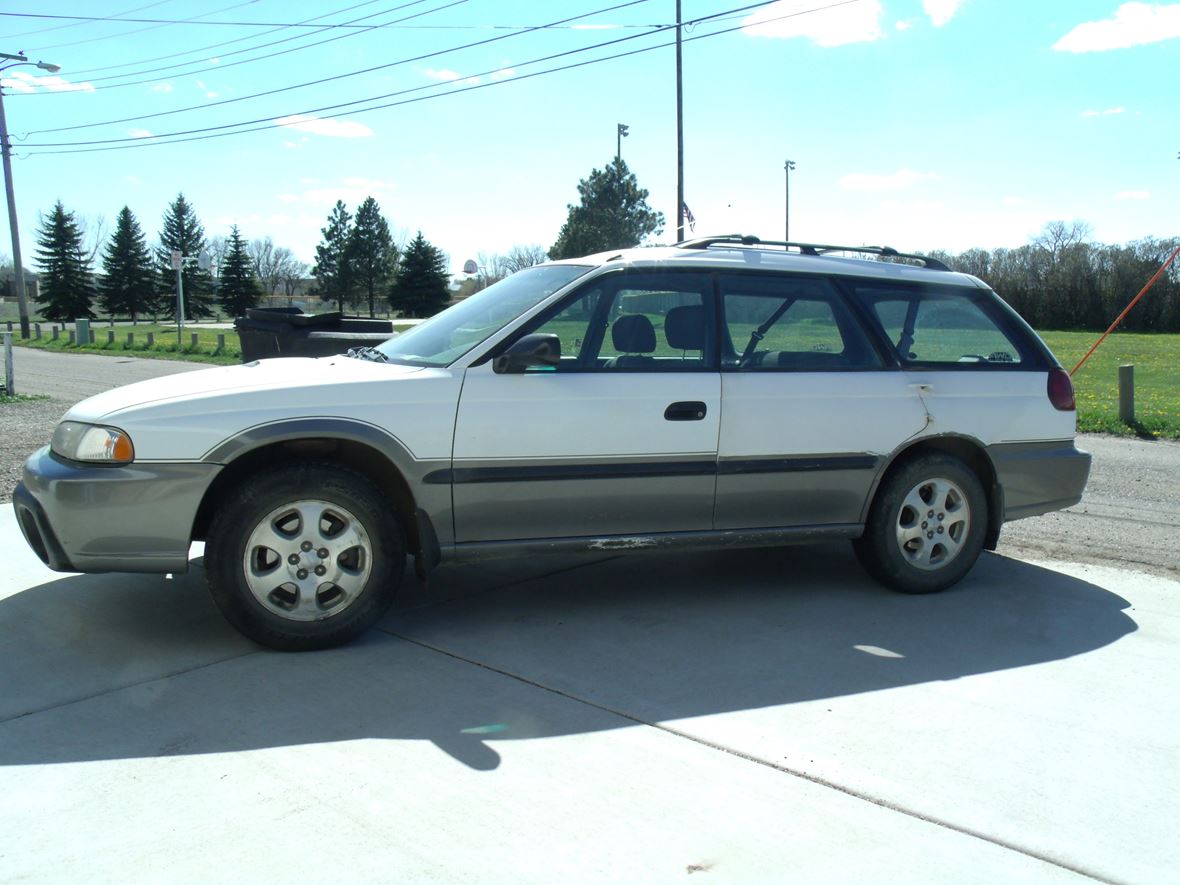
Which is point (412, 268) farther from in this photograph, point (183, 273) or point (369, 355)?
point (369, 355)

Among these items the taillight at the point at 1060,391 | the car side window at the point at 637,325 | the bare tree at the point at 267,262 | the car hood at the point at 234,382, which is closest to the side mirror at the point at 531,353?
the car side window at the point at 637,325

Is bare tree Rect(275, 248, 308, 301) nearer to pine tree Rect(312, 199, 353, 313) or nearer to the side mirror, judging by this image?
pine tree Rect(312, 199, 353, 313)

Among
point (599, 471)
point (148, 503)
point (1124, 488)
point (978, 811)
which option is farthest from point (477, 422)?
point (1124, 488)

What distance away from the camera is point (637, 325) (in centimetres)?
492

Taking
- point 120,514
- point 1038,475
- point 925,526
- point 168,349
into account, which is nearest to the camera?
point 120,514

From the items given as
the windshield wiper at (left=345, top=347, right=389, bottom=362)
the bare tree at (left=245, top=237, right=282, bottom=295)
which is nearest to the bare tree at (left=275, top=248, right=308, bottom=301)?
the bare tree at (left=245, top=237, right=282, bottom=295)

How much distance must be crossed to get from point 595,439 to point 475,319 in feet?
3.05

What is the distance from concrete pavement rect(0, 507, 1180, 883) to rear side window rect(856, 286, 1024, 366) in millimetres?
1273

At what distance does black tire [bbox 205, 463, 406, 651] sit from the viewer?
14.0 ft

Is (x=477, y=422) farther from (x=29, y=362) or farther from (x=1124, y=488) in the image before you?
(x=29, y=362)

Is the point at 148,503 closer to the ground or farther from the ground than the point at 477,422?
closer to the ground

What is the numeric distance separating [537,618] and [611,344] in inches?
53.2

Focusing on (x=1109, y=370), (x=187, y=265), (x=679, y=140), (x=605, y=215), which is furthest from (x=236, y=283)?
(x=1109, y=370)

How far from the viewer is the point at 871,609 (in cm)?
519
